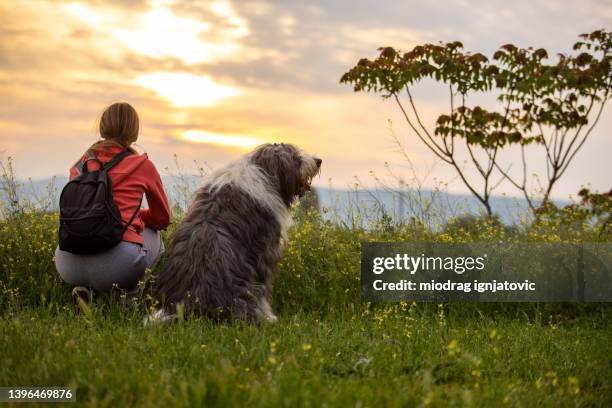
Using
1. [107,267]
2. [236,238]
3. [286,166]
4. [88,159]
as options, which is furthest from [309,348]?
[88,159]

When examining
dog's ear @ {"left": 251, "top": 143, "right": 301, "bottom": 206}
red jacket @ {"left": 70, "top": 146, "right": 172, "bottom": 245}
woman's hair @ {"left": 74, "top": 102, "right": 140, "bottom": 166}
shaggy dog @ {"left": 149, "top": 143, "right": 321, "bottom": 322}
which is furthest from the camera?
dog's ear @ {"left": 251, "top": 143, "right": 301, "bottom": 206}

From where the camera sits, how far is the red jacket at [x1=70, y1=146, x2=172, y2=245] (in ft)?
17.1

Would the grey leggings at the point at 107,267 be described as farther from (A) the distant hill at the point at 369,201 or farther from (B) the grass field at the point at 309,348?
(A) the distant hill at the point at 369,201

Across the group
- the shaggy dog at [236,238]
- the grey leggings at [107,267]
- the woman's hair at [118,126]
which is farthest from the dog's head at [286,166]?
the grey leggings at [107,267]

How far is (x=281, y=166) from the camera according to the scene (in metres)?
5.55

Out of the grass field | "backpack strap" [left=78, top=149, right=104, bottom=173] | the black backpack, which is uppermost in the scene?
"backpack strap" [left=78, top=149, right=104, bottom=173]

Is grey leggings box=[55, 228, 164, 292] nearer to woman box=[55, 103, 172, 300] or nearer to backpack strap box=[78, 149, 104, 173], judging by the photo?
woman box=[55, 103, 172, 300]

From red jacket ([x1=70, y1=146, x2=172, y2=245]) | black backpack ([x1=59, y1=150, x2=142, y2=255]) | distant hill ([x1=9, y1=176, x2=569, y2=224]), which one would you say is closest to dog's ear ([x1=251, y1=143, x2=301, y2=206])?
red jacket ([x1=70, y1=146, x2=172, y2=245])

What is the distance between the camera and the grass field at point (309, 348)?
10.6 feet

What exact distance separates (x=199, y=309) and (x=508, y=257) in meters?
3.46

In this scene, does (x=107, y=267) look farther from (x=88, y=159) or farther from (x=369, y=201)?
(x=369, y=201)

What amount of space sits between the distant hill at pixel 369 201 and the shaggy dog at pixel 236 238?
8.45 ft

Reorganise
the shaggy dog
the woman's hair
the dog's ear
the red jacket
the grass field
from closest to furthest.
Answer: the grass field → the shaggy dog → the red jacket → the woman's hair → the dog's ear

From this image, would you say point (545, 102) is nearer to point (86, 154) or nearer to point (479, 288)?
point (479, 288)
